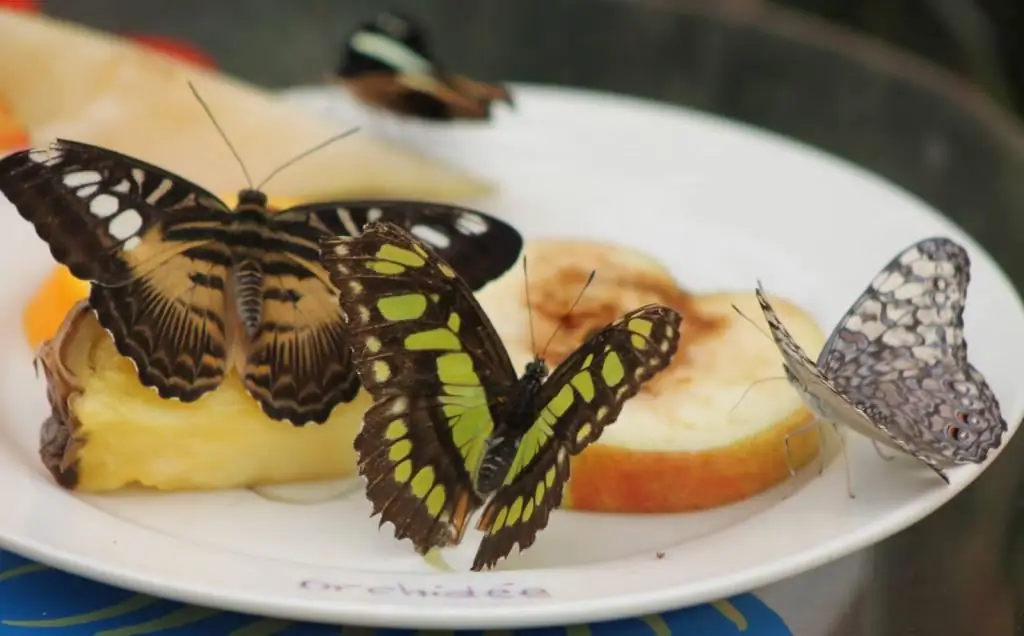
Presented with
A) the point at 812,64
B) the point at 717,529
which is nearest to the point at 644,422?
the point at 717,529

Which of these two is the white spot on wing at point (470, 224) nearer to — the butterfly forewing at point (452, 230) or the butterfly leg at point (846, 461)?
the butterfly forewing at point (452, 230)

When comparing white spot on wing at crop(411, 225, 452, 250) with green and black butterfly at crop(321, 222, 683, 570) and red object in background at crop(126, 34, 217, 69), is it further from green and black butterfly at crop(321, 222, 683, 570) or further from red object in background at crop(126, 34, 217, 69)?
red object in background at crop(126, 34, 217, 69)

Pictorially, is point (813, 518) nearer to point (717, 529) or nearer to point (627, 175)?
point (717, 529)

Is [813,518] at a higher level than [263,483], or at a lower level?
higher

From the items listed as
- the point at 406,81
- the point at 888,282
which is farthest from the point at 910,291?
the point at 406,81

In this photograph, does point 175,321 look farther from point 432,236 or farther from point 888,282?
point 888,282

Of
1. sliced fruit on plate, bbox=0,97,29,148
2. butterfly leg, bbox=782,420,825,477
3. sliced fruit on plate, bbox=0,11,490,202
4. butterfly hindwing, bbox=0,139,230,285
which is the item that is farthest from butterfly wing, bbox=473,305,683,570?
sliced fruit on plate, bbox=0,97,29,148
